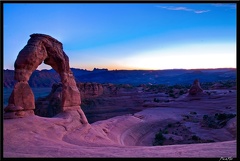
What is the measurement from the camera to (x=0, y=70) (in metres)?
6.83

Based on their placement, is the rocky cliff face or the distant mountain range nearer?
the rocky cliff face

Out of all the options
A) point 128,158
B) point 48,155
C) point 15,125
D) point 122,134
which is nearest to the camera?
point 128,158

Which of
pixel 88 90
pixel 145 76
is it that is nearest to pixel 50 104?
pixel 88 90

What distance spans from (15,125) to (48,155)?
3.99 m

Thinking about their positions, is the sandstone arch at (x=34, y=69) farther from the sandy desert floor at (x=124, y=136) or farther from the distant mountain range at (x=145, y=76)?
the distant mountain range at (x=145, y=76)

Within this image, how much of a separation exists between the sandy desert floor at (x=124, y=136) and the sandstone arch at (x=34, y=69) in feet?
2.28

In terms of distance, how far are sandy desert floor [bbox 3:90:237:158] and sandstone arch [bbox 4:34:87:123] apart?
695 mm

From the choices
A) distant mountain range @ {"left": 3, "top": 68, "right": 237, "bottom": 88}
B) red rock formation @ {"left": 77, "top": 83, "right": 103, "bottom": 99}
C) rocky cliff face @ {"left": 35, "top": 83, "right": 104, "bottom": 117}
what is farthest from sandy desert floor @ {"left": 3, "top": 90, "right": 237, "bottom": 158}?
distant mountain range @ {"left": 3, "top": 68, "right": 237, "bottom": 88}

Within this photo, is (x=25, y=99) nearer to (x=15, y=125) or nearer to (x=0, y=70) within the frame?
(x=15, y=125)

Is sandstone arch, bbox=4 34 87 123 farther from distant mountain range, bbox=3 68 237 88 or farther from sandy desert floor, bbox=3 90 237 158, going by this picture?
distant mountain range, bbox=3 68 237 88

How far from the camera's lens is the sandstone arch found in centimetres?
1123

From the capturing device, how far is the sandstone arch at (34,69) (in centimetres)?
1123

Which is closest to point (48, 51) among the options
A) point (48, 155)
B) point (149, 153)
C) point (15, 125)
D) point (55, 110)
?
point (15, 125)

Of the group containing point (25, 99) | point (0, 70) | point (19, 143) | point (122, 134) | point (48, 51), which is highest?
point (48, 51)
